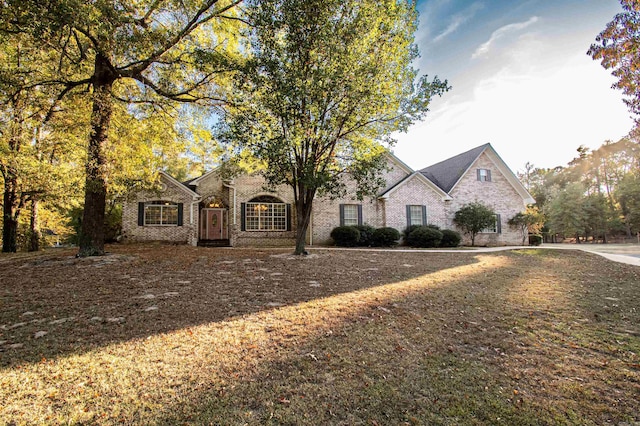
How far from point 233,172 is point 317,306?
28.0 ft

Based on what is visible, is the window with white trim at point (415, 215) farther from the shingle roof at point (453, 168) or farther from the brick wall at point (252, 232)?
the brick wall at point (252, 232)

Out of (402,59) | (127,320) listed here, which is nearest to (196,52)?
(402,59)

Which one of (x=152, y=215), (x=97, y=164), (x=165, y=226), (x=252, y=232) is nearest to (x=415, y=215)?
(x=252, y=232)

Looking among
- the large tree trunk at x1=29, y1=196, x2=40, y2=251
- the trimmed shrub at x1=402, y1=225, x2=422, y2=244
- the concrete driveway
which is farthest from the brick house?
the concrete driveway

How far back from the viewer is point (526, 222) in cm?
1942

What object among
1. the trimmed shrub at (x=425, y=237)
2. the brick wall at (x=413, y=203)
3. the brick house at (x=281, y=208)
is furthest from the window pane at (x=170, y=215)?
the trimmed shrub at (x=425, y=237)

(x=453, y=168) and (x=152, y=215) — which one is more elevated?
(x=453, y=168)

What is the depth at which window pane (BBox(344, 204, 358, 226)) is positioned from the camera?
1700 cm

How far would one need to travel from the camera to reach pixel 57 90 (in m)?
9.24

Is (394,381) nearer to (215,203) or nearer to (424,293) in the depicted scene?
Answer: (424,293)

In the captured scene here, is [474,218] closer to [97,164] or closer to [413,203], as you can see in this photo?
[413,203]

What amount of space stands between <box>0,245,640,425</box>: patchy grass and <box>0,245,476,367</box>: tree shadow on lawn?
0.04 metres

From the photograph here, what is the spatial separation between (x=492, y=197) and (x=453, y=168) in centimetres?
323

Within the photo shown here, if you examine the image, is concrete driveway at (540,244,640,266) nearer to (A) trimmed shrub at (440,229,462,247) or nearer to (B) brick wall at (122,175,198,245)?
(A) trimmed shrub at (440,229,462,247)
